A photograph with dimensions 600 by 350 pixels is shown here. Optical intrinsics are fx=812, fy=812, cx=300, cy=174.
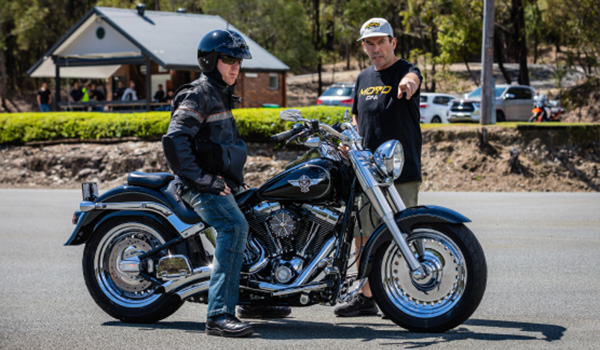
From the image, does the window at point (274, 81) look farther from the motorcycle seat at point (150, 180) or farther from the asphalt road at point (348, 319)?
the motorcycle seat at point (150, 180)

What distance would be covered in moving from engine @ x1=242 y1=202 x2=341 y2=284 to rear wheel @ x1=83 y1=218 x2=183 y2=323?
0.74 meters

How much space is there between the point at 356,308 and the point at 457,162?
→ 486 inches

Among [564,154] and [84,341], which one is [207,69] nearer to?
[84,341]

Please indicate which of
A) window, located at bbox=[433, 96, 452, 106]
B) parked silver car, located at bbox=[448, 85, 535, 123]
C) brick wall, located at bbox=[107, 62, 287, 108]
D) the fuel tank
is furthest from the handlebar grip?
brick wall, located at bbox=[107, 62, 287, 108]

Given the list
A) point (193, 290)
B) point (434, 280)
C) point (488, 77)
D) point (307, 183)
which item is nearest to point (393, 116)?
point (307, 183)

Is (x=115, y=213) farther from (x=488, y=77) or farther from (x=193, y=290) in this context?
(x=488, y=77)

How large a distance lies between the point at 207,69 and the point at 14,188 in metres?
14.3

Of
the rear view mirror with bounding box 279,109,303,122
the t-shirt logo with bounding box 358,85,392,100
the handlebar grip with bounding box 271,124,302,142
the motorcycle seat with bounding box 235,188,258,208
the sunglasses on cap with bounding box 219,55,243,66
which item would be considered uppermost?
the sunglasses on cap with bounding box 219,55,243,66

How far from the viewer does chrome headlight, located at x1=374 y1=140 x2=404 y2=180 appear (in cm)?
557

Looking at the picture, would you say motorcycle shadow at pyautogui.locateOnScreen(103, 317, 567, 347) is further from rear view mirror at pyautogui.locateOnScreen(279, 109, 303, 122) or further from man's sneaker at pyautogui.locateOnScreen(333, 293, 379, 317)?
rear view mirror at pyautogui.locateOnScreen(279, 109, 303, 122)

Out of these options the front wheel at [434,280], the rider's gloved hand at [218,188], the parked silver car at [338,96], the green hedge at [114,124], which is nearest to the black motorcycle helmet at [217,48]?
the rider's gloved hand at [218,188]

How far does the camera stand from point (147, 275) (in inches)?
235

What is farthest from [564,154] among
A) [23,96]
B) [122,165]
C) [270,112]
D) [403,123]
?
[23,96]

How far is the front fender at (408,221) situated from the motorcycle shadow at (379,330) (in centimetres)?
46
